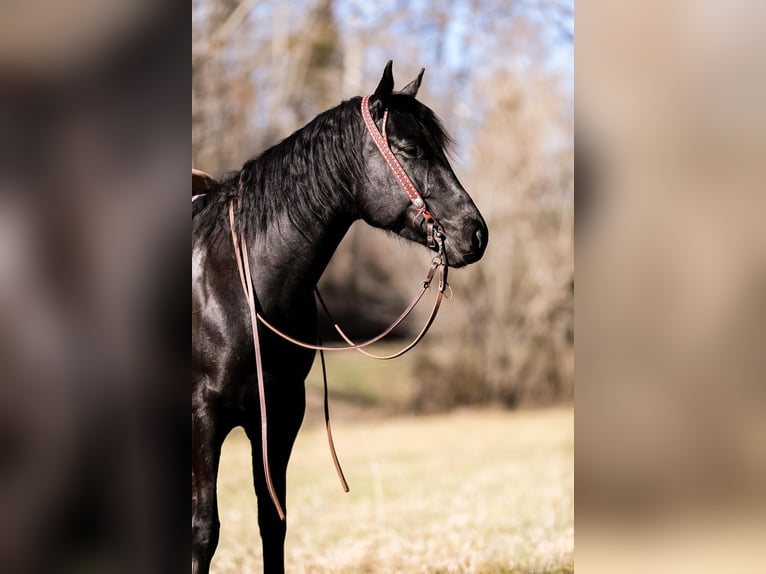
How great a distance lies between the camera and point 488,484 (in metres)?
6.42

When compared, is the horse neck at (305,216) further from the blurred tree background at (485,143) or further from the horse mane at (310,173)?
the blurred tree background at (485,143)

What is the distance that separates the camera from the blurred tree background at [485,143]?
8.52 m

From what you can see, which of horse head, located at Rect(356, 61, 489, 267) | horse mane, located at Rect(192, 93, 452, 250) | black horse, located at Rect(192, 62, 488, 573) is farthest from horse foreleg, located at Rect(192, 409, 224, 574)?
horse head, located at Rect(356, 61, 489, 267)

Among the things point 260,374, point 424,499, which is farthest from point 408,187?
point 424,499

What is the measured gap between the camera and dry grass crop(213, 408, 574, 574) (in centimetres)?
386

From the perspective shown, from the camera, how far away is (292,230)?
8.18 ft

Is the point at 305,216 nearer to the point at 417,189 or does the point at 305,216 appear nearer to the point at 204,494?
the point at 417,189
